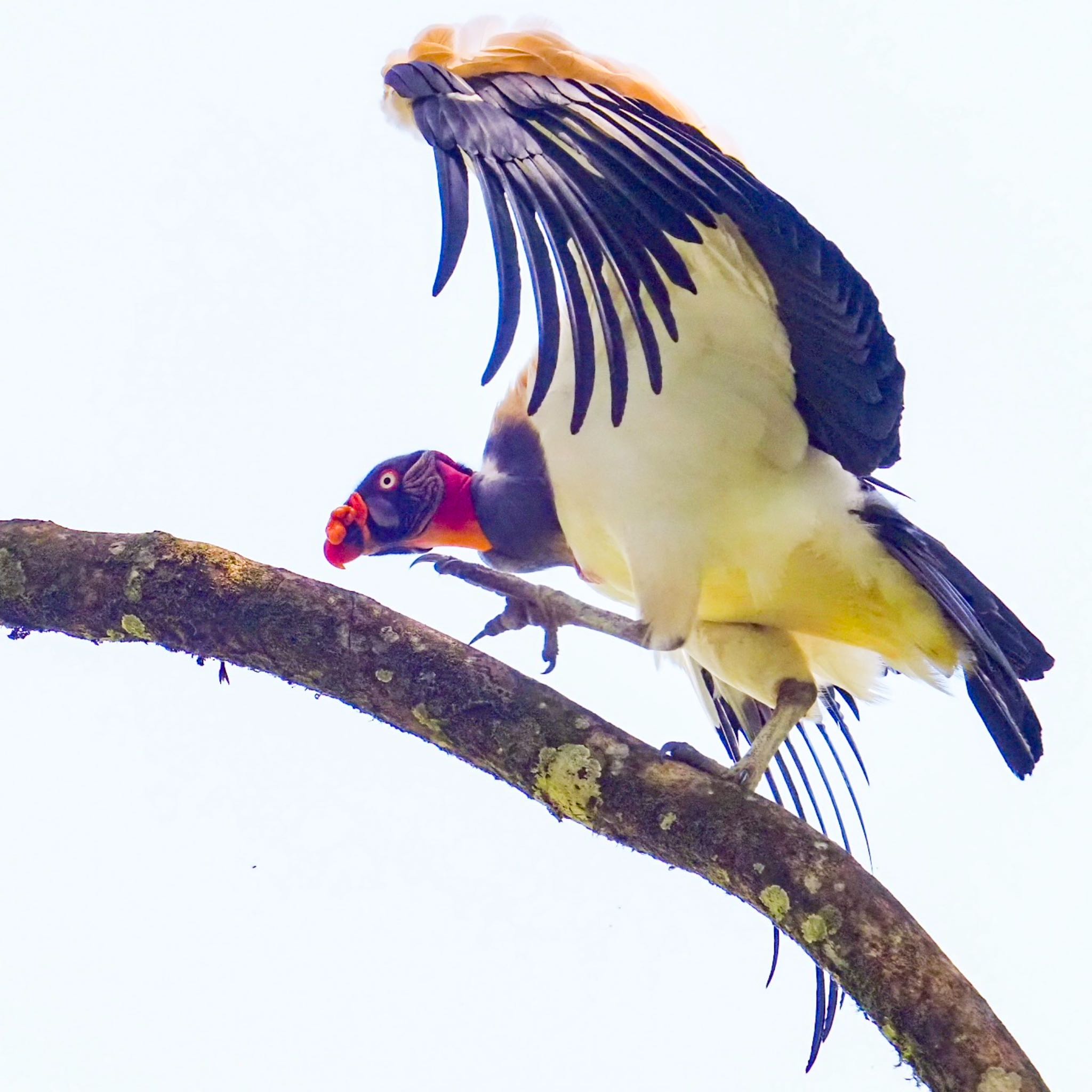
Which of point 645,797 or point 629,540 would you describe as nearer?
point 645,797

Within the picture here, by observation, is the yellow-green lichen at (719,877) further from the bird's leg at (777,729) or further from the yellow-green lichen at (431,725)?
the yellow-green lichen at (431,725)

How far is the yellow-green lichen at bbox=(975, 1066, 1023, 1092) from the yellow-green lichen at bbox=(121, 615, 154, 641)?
1.80m

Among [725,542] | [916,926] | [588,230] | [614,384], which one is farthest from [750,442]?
[916,926]

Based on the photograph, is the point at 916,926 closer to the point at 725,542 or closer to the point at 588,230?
the point at 725,542

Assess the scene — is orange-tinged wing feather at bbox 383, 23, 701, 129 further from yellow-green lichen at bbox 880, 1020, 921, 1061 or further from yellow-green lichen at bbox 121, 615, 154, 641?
yellow-green lichen at bbox 880, 1020, 921, 1061

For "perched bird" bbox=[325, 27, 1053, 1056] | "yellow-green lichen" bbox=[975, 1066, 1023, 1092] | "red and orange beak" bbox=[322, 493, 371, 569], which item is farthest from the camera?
"red and orange beak" bbox=[322, 493, 371, 569]

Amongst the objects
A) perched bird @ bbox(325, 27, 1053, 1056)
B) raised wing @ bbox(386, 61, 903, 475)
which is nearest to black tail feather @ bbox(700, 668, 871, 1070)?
perched bird @ bbox(325, 27, 1053, 1056)

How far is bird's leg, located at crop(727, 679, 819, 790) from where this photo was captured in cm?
306

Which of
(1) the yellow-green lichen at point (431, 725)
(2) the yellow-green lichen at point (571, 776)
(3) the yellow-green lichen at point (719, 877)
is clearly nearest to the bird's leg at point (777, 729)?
(3) the yellow-green lichen at point (719, 877)

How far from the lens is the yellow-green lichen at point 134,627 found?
279 cm

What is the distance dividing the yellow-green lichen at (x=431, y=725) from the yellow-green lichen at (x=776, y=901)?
675 mm

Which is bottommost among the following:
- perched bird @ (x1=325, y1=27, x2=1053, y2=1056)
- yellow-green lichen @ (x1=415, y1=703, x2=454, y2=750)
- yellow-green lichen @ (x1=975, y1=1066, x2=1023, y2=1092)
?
yellow-green lichen @ (x1=975, y1=1066, x2=1023, y2=1092)

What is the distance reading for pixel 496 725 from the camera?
2.65 m

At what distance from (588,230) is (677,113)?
608mm
